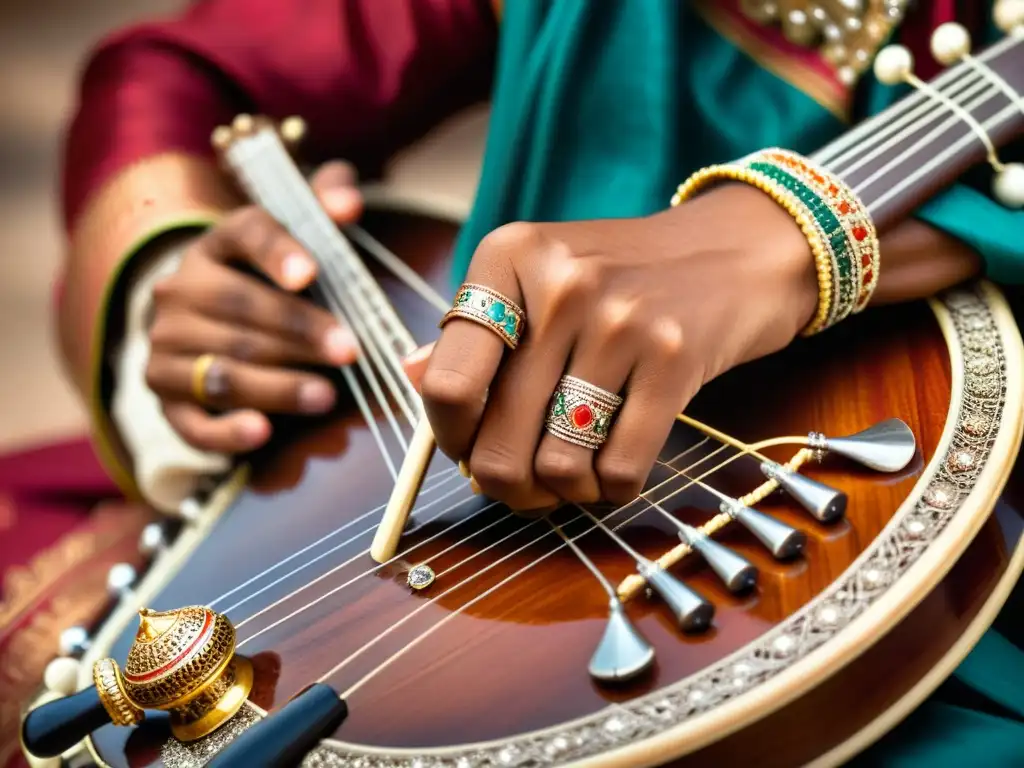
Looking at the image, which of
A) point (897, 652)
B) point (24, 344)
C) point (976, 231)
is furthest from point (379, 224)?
point (24, 344)

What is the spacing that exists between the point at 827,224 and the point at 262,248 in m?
0.50

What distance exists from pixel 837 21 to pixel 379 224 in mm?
532

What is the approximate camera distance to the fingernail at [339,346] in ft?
2.64

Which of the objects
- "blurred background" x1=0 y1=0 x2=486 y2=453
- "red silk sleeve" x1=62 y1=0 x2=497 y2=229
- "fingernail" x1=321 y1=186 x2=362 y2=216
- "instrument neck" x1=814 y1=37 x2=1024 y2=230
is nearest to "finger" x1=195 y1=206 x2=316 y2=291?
"fingernail" x1=321 y1=186 x2=362 y2=216

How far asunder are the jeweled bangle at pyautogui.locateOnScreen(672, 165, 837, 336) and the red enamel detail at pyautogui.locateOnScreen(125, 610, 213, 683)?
45 cm

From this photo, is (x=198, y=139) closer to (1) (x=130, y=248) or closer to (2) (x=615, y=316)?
(1) (x=130, y=248)

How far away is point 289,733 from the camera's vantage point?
18.6 inches

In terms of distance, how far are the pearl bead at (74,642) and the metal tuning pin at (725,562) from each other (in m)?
0.47

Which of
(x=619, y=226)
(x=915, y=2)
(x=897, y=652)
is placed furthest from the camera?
(x=915, y=2)

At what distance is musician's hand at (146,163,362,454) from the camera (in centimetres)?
81

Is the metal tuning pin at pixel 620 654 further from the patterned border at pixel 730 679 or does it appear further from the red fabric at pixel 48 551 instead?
the red fabric at pixel 48 551

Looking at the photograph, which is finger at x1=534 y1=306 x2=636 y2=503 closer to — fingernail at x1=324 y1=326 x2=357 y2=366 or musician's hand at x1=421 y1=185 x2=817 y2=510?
musician's hand at x1=421 y1=185 x2=817 y2=510

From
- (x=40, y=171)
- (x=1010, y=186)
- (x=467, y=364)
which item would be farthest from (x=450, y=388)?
(x=40, y=171)

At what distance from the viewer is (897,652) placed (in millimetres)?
474
